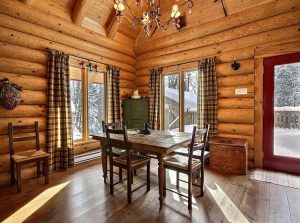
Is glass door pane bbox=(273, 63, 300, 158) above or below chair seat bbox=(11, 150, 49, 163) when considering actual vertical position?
above

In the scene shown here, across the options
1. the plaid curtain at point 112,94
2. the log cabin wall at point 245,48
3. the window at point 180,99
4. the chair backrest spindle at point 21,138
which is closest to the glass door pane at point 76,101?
the plaid curtain at point 112,94

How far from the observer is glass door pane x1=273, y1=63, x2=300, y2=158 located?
3.46m

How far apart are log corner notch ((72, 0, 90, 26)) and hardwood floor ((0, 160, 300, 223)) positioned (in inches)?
135

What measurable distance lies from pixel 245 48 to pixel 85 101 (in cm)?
387

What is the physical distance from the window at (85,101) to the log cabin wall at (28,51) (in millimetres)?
379

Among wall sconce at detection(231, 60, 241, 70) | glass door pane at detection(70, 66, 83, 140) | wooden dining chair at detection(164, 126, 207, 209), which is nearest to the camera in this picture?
wooden dining chair at detection(164, 126, 207, 209)

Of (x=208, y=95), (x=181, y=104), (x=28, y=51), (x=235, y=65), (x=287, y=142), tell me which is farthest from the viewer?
(x=181, y=104)

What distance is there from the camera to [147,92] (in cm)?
558

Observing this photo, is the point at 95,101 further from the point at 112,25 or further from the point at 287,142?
the point at 287,142

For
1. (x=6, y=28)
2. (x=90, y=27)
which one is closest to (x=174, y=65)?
(x=90, y=27)

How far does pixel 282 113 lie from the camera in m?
3.58

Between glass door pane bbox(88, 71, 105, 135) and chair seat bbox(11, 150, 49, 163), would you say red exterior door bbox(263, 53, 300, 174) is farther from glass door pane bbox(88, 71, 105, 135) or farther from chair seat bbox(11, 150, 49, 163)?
chair seat bbox(11, 150, 49, 163)

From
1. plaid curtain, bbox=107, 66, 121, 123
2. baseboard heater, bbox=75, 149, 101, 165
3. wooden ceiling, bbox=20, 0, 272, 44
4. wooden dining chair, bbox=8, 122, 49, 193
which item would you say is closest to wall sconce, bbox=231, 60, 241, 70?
wooden ceiling, bbox=20, 0, 272, 44

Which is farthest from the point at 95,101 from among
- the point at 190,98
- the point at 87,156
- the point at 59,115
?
the point at 190,98
